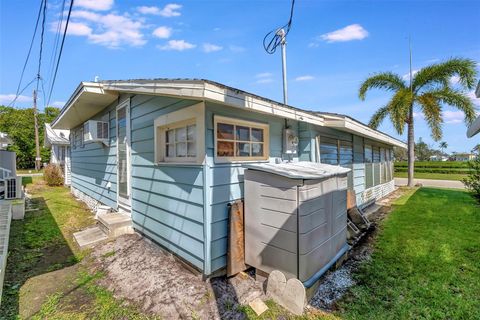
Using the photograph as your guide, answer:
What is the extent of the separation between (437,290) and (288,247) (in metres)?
1.91

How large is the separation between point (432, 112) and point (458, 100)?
47.3 inches

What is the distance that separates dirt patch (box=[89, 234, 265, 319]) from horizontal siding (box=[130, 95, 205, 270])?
0.24 m

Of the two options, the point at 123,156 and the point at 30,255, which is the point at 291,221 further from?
the point at 30,255

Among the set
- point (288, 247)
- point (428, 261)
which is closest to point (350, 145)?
point (428, 261)

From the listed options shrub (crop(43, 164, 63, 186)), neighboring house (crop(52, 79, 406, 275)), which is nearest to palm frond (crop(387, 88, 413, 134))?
neighboring house (crop(52, 79, 406, 275))

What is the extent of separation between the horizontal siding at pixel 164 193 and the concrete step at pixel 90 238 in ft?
2.15

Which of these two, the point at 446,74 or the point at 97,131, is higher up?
the point at 446,74

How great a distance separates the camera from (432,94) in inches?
423

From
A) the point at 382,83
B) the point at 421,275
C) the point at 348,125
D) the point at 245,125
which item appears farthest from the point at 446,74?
the point at 245,125

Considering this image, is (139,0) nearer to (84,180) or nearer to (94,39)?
(94,39)

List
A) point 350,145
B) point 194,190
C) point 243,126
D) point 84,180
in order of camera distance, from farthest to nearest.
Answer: point 84,180 → point 350,145 → point 243,126 → point 194,190

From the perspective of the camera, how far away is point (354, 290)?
291 centimetres

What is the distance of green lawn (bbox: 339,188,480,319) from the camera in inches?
98.7

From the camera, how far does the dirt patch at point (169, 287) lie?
2.57 meters
